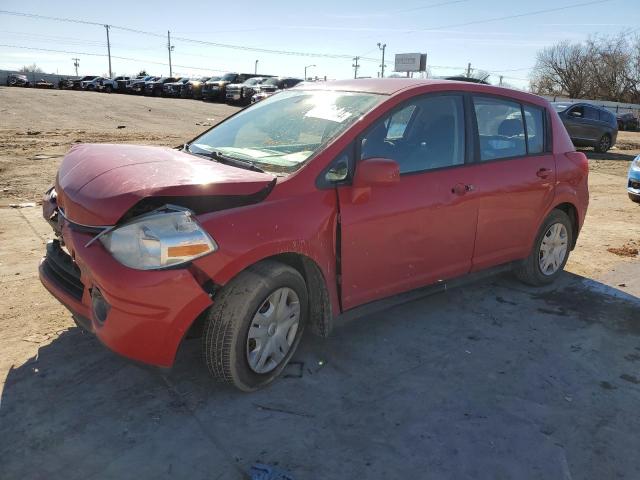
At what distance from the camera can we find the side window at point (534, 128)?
463 cm

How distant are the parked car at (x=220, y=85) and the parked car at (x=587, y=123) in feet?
76.6

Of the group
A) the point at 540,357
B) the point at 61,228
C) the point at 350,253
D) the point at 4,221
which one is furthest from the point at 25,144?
the point at 540,357

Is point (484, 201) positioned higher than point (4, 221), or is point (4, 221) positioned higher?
point (484, 201)

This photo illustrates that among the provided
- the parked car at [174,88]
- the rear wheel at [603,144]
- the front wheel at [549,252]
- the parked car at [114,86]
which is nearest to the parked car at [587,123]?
the rear wheel at [603,144]

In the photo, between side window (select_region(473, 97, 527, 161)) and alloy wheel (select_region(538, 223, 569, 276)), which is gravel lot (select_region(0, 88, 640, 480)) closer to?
alloy wheel (select_region(538, 223, 569, 276))

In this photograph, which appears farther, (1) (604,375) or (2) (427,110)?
(2) (427,110)

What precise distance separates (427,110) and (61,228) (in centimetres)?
254

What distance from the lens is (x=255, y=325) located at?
2922mm

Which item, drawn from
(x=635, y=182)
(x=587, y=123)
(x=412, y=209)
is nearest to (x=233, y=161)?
(x=412, y=209)

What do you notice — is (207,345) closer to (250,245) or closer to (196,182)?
(250,245)

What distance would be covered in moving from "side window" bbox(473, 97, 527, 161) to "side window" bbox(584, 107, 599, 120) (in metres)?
15.1

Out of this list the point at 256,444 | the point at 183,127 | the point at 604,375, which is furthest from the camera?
the point at 183,127

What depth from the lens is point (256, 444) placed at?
259 centimetres

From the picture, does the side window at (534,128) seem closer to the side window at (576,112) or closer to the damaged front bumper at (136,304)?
the damaged front bumper at (136,304)
